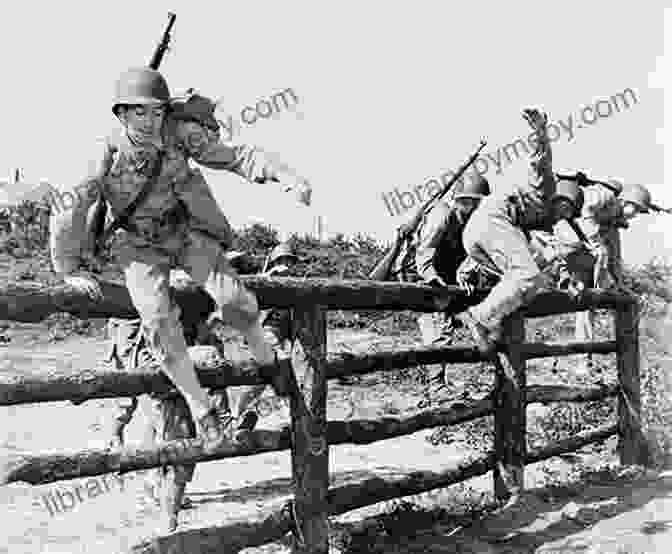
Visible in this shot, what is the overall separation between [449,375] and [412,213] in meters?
4.21

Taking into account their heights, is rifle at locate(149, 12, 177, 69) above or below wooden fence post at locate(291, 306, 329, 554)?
above

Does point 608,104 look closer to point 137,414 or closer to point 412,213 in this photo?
point 412,213

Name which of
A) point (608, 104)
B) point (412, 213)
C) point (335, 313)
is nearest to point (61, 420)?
point (412, 213)

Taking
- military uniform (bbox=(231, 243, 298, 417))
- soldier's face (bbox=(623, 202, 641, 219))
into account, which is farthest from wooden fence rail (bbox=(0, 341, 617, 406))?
soldier's face (bbox=(623, 202, 641, 219))

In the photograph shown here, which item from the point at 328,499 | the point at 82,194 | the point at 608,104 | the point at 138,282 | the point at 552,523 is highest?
the point at 608,104

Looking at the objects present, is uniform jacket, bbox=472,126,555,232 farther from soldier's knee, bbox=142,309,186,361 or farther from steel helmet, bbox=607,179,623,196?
soldier's knee, bbox=142,309,186,361

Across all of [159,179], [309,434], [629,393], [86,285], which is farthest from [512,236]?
[86,285]

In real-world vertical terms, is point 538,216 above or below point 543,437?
above

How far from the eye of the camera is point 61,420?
8539mm

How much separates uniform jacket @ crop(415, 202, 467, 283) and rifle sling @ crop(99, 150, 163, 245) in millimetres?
3084

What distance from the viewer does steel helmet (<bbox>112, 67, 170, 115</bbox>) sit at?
10.5 feet

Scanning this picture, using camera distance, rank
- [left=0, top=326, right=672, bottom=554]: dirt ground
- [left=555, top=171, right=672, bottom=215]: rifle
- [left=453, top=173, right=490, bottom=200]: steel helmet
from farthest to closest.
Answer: [left=555, top=171, right=672, bottom=215]: rifle → [left=453, top=173, right=490, bottom=200]: steel helmet → [left=0, top=326, right=672, bottom=554]: dirt ground

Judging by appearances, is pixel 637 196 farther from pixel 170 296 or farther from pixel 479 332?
pixel 170 296

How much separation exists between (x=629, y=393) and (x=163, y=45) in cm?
487
